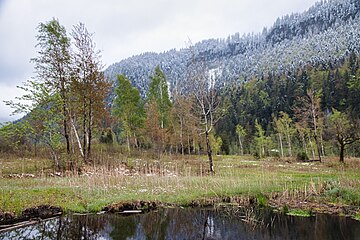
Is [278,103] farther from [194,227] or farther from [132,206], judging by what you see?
[194,227]

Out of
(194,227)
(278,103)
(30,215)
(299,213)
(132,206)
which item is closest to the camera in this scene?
(194,227)

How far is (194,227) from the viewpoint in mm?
9266

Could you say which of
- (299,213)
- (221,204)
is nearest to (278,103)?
(221,204)

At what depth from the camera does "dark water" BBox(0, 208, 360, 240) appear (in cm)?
826

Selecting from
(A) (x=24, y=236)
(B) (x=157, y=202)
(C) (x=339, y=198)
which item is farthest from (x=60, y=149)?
(C) (x=339, y=198)

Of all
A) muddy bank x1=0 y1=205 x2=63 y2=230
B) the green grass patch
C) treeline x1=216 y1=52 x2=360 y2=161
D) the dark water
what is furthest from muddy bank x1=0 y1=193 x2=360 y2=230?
treeline x1=216 y1=52 x2=360 y2=161

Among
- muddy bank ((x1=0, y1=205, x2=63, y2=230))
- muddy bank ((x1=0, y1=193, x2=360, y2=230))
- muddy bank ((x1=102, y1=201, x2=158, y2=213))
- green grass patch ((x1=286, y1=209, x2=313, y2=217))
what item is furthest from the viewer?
muddy bank ((x1=102, y1=201, x2=158, y2=213))

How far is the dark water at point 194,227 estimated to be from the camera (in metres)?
8.26

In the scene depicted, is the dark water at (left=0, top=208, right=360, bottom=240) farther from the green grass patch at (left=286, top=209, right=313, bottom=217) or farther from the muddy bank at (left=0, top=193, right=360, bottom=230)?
the muddy bank at (left=0, top=193, right=360, bottom=230)

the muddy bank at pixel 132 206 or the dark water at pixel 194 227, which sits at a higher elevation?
the muddy bank at pixel 132 206

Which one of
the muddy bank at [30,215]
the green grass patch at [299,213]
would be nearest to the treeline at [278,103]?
the green grass patch at [299,213]

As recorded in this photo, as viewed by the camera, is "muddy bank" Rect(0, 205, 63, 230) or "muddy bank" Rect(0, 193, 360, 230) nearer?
"muddy bank" Rect(0, 205, 63, 230)

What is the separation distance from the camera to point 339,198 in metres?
11.9

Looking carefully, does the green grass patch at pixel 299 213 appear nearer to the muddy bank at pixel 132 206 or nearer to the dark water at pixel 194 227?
the dark water at pixel 194 227
